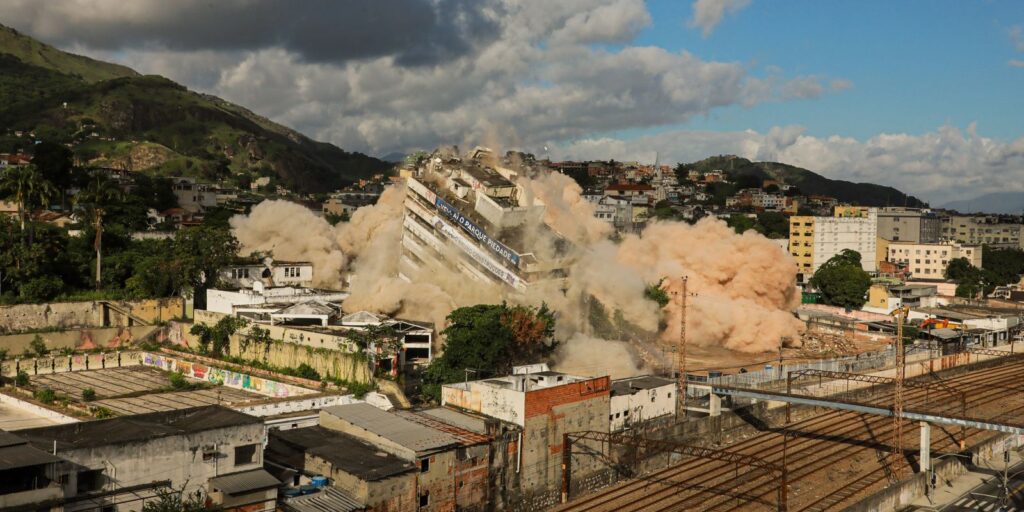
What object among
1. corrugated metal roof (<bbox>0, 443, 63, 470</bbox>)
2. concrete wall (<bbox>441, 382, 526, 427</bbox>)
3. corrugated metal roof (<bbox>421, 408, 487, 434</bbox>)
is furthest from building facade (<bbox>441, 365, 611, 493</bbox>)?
corrugated metal roof (<bbox>0, 443, 63, 470</bbox>)

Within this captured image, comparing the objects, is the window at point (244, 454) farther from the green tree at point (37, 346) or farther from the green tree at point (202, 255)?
the green tree at point (202, 255)

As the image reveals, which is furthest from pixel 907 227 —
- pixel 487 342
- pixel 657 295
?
pixel 487 342

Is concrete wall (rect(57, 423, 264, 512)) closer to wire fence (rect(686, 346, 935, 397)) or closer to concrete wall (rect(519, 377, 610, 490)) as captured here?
concrete wall (rect(519, 377, 610, 490))

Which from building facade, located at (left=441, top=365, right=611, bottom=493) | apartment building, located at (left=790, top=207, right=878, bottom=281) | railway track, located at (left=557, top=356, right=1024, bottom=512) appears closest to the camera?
building facade, located at (left=441, top=365, right=611, bottom=493)

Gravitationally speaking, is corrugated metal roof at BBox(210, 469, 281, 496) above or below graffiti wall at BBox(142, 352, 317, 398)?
above

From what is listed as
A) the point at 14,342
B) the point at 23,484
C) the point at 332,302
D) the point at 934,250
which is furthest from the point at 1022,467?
the point at 934,250

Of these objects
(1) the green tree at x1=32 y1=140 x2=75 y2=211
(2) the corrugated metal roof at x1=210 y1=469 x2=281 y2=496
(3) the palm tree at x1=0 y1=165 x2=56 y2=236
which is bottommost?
(2) the corrugated metal roof at x1=210 y1=469 x2=281 y2=496
